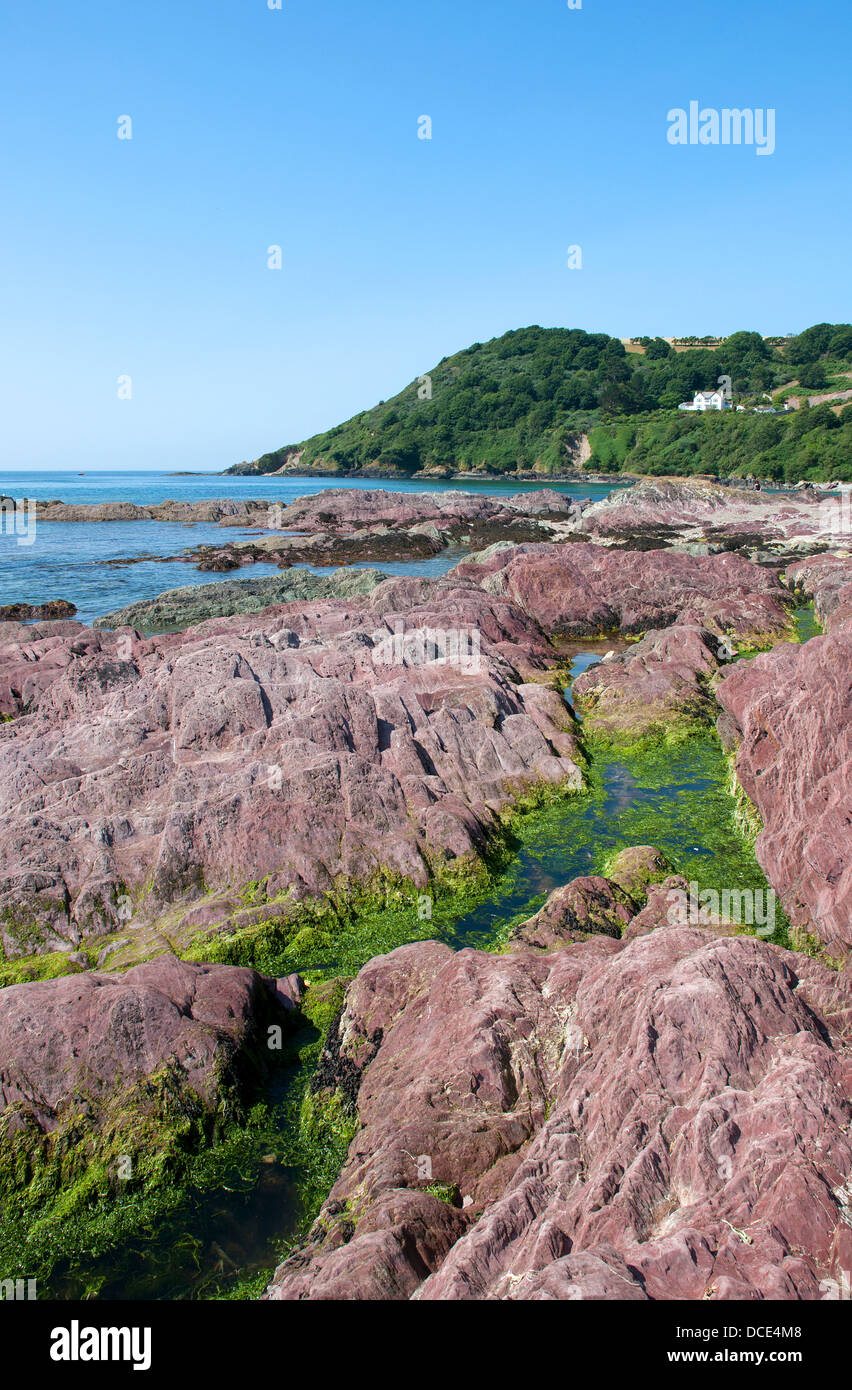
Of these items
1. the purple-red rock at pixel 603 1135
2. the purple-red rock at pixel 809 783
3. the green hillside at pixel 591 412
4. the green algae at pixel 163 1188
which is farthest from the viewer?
the green hillside at pixel 591 412

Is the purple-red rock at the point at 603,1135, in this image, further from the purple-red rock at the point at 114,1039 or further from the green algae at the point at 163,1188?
the purple-red rock at the point at 114,1039

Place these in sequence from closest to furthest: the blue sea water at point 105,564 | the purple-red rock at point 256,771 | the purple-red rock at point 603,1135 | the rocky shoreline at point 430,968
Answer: the purple-red rock at point 603,1135 < the rocky shoreline at point 430,968 < the purple-red rock at point 256,771 < the blue sea water at point 105,564

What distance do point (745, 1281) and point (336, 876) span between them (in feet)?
29.8

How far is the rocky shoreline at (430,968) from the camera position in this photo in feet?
19.7

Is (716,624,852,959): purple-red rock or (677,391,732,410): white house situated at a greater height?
(677,391,732,410): white house

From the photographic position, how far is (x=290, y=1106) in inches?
368

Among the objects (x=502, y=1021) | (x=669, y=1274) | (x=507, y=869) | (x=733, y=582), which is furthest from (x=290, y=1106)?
(x=733, y=582)

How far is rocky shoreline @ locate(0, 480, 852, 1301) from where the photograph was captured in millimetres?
6008

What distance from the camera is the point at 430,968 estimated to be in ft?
33.2

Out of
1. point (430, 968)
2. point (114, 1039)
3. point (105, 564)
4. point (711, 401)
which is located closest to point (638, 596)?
point (430, 968)

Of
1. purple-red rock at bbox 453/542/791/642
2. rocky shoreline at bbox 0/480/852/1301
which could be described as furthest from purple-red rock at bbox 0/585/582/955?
purple-red rock at bbox 453/542/791/642

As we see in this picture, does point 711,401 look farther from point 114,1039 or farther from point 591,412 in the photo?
point 114,1039

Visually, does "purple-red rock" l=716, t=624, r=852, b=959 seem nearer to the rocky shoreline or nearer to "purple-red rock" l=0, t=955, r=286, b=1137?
the rocky shoreline

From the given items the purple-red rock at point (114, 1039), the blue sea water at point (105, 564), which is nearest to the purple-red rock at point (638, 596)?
the blue sea water at point (105, 564)
